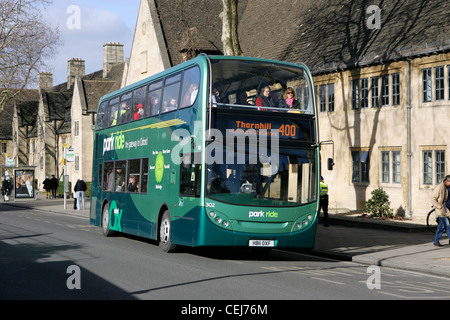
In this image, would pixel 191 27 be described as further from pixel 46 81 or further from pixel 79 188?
pixel 46 81

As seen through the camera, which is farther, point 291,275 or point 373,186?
point 373,186

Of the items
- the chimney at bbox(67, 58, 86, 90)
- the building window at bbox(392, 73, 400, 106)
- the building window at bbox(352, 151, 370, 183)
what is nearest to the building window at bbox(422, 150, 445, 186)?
the building window at bbox(392, 73, 400, 106)

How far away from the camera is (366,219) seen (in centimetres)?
2570

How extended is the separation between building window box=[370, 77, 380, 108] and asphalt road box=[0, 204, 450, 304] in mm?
12416

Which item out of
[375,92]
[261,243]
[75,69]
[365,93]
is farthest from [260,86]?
[75,69]

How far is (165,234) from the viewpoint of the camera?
650 inches

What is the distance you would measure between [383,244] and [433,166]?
7.89m

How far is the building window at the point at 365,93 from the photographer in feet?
94.8

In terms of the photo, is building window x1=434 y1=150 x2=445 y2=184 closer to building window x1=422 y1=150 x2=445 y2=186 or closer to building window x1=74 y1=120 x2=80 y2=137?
building window x1=422 y1=150 x2=445 y2=186

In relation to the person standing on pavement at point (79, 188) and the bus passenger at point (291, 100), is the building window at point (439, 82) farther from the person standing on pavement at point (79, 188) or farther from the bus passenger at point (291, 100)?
the person standing on pavement at point (79, 188)

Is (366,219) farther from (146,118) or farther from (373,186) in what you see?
(146,118)

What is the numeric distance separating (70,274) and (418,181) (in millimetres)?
17126

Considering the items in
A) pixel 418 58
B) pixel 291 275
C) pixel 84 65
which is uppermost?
pixel 84 65
